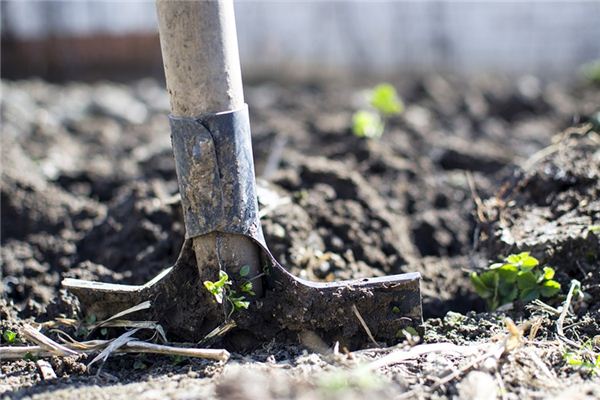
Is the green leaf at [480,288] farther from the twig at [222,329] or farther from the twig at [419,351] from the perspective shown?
the twig at [222,329]

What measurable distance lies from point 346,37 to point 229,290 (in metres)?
11.9

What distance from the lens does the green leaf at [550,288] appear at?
278cm

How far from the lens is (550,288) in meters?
2.79

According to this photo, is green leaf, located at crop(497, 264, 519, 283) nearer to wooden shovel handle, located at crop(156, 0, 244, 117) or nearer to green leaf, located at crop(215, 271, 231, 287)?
green leaf, located at crop(215, 271, 231, 287)

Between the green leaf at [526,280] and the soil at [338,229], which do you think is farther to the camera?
the green leaf at [526,280]

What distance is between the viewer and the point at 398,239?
3.74 meters


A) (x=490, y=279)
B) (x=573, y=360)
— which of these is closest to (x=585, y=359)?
(x=573, y=360)

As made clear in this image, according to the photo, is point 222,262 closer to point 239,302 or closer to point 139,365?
point 239,302

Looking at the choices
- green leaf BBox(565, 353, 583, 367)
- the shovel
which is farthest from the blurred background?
green leaf BBox(565, 353, 583, 367)

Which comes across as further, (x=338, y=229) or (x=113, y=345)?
(x=338, y=229)

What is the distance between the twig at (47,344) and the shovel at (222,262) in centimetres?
22

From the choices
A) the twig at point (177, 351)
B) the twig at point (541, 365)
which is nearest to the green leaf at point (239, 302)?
the twig at point (177, 351)

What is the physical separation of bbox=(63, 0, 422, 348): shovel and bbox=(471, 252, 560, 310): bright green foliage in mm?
468

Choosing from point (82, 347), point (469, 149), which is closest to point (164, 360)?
point (82, 347)
